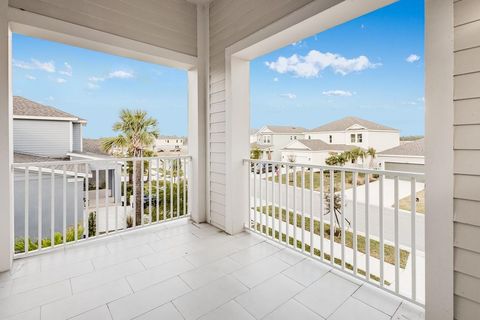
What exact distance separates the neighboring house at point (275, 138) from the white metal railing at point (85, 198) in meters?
1.19

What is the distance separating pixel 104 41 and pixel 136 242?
231 cm

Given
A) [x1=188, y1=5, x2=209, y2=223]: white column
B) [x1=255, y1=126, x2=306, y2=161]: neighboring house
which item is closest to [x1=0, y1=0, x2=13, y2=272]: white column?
[x1=188, y1=5, x2=209, y2=223]: white column

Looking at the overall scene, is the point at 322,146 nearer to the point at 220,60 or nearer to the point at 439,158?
the point at 439,158

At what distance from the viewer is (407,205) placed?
1785 millimetres

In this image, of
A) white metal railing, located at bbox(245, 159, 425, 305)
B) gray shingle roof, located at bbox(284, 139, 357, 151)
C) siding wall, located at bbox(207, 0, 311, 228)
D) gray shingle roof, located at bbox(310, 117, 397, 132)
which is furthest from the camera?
siding wall, located at bbox(207, 0, 311, 228)

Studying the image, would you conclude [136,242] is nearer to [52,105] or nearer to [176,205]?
[176,205]

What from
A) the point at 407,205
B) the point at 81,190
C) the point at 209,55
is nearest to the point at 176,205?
the point at 81,190

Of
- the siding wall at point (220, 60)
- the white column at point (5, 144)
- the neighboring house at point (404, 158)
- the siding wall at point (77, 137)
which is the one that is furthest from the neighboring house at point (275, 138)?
the white column at point (5, 144)

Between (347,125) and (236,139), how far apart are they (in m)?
1.32

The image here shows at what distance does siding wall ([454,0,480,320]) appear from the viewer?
1236 mm

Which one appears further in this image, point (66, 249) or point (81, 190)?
point (81, 190)

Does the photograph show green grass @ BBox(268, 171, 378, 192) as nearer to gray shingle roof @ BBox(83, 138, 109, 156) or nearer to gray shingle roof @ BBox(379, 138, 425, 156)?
gray shingle roof @ BBox(379, 138, 425, 156)

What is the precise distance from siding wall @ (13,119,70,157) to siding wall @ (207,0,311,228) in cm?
179

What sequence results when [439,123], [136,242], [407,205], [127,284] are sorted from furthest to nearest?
[136,242]
[127,284]
[407,205]
[439,123]
